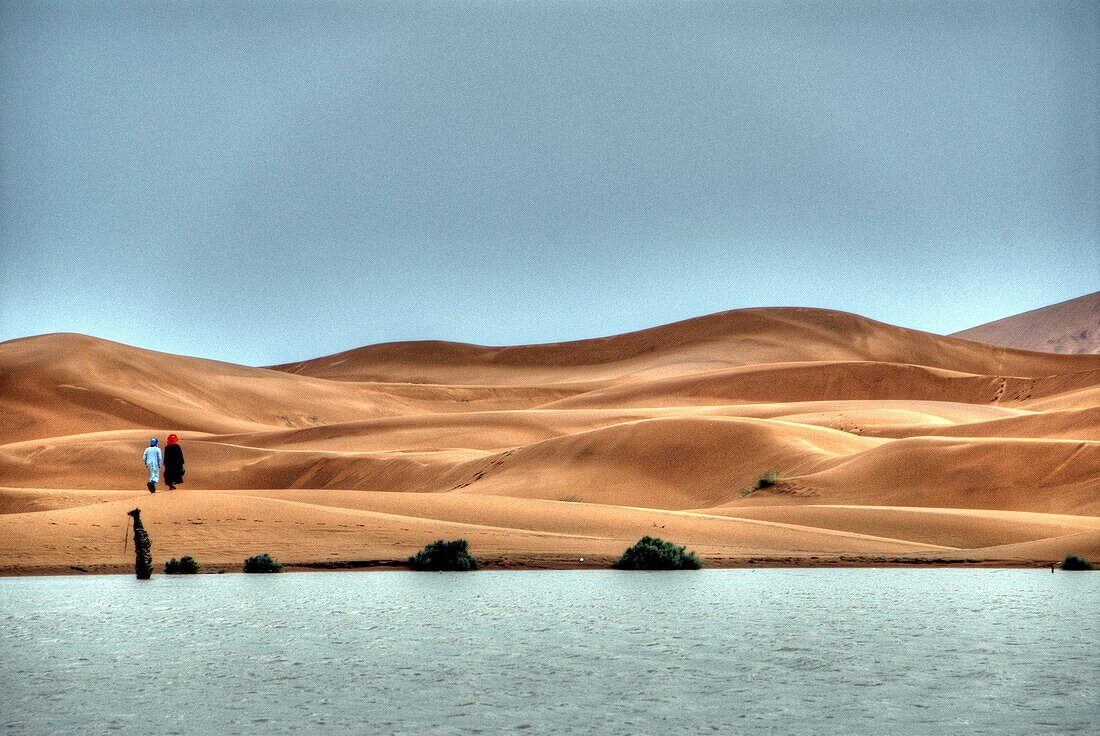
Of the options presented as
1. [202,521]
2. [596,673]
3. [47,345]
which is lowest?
[596,673]

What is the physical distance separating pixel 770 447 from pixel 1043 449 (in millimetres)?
9405

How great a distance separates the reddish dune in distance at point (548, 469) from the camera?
2473cm

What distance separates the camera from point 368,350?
171875 millimetres

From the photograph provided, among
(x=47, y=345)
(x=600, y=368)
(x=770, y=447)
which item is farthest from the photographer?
(x=600, y=368)

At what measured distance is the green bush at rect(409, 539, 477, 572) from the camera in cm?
2153

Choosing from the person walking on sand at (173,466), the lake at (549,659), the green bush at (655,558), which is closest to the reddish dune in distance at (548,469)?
the person walking on sand at (173,466)

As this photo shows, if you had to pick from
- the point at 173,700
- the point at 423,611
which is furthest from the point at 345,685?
the point at 423,611

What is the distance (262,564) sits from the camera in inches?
837

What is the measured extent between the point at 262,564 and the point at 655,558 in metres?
6.62

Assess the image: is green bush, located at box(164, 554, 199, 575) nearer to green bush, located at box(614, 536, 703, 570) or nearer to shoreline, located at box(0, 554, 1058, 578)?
shoreline, located at box(0, 554, 1058, 578)

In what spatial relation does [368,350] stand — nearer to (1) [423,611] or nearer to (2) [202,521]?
(2) [202,521]

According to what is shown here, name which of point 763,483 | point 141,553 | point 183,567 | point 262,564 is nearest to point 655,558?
point 262,564

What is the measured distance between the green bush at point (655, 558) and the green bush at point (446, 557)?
107 inches

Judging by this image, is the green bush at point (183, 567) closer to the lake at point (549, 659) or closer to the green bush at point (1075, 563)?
the lake at point (549, 659)
